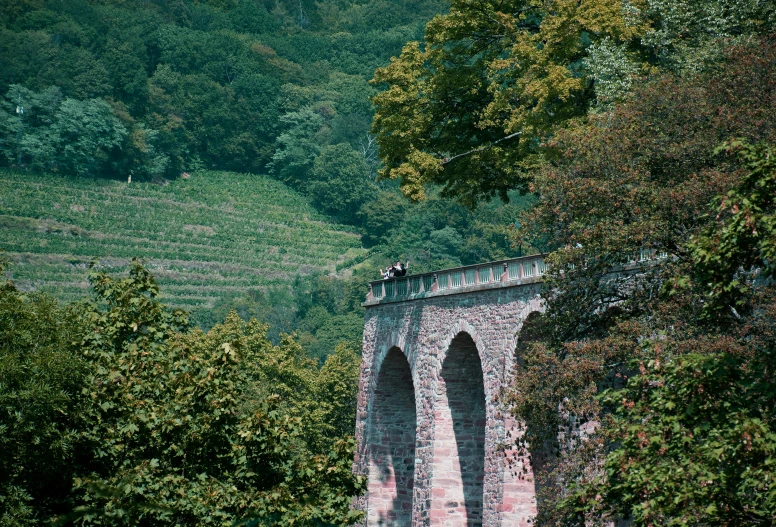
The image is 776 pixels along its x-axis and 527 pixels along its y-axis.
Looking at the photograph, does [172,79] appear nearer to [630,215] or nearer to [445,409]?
[445,409]

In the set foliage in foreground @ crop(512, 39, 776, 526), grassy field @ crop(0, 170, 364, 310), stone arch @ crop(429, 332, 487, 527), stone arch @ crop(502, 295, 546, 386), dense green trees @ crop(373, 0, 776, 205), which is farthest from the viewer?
grassy field @ crop(0, 170, 364, 310)

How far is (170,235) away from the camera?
386ft

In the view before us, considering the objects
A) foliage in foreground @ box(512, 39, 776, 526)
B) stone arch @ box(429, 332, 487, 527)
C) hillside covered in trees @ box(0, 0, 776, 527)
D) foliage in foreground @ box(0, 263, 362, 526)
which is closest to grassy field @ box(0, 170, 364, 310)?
hillside covered in trees @ box(0, 0, 776, 527)

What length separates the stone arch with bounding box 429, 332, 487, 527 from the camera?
37188 millimetres

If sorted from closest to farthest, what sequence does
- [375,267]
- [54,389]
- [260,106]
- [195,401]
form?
1. [54,389]
2. [195,401]
3. [375,267]
4. [260,106]

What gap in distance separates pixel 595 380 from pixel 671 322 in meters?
2.13

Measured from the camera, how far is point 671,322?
21188 millimetres

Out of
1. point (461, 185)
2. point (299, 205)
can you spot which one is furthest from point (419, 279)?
point (299, 205)

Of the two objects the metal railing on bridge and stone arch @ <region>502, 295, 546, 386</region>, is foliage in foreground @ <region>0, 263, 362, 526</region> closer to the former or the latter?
the metal railing on bridge

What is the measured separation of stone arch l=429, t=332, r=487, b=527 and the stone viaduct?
0.03 metres

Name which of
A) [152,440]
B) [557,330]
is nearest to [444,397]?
[557,330]

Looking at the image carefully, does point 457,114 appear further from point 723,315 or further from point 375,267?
point 375,267

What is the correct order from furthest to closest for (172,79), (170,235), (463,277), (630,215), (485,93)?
A: (172,79)
(170,235)
(485,93)
(463,277)
(630,215)

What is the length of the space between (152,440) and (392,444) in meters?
22.4
